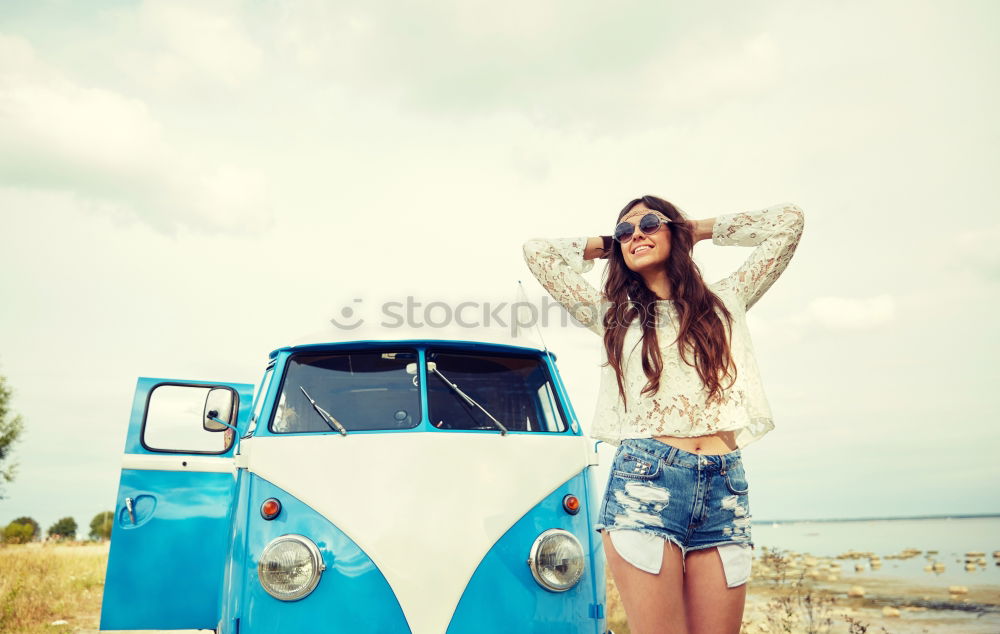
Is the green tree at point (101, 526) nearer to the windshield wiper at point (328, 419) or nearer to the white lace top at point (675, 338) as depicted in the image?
the windshield wiper at point (328, 419)

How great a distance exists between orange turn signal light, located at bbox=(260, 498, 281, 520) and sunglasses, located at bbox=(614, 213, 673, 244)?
2088mm

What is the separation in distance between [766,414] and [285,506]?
90.4 inches

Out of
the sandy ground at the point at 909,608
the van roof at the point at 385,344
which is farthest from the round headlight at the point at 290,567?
the sandy ground at the point at 909,608

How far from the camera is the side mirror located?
4271 millimetres

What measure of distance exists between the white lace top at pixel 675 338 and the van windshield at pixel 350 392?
151cm

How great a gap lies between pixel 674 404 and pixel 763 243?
82cm

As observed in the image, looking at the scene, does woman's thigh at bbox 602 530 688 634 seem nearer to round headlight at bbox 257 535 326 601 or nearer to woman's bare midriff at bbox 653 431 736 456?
woman's bare midriff at bbox 653 431 736 456

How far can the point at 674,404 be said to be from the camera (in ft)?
7.92

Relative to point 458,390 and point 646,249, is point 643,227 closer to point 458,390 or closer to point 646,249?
point 646,249

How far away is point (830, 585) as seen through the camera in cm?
1173

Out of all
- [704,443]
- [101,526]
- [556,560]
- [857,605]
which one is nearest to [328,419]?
[556,560]

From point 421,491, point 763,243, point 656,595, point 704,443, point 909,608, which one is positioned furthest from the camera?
point 909,608

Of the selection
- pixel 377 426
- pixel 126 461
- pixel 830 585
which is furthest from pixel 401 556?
pixel 830 585

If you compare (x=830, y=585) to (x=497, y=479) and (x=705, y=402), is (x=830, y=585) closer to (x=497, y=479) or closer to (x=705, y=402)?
(x=497, y=479)
